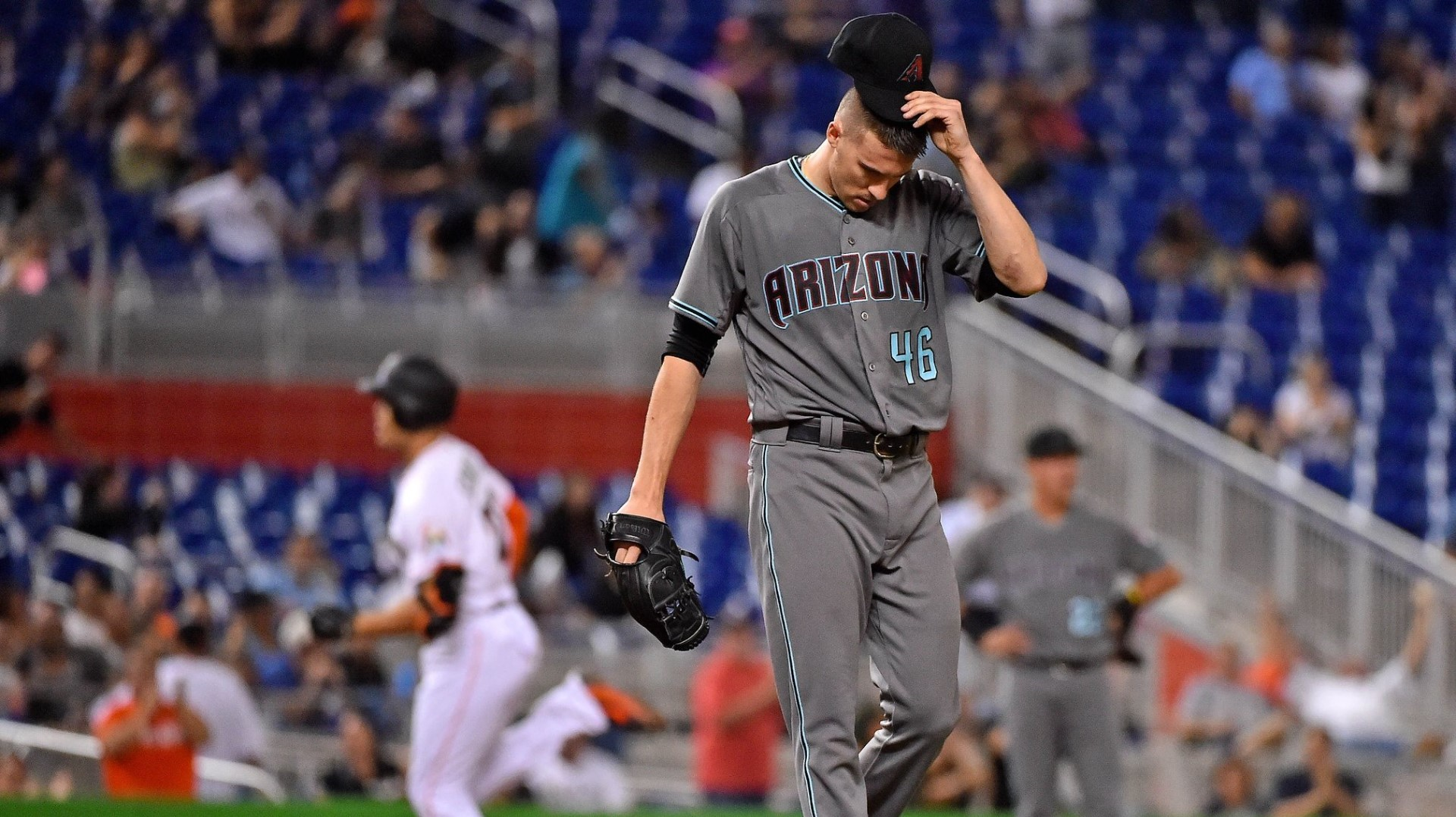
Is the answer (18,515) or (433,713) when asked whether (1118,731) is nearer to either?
Result: (433,713)

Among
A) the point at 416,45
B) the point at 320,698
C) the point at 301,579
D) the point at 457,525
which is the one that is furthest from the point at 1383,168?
the point at 457,525

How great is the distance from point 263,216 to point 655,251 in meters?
2.99

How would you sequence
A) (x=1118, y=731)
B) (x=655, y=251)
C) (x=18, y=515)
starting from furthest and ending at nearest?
(x=655, y=251) → (x=18, y=515) → (x=1118, y=731)

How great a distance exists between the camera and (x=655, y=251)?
550 inches

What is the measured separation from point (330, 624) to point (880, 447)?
8.00 ft

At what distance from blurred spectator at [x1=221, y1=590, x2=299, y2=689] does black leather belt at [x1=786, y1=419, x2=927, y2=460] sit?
6.33 meters

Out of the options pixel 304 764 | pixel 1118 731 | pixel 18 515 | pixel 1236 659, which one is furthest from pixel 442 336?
pixel 1118 731

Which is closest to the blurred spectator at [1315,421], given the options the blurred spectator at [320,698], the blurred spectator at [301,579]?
→ the blurred spectator at [301,579]

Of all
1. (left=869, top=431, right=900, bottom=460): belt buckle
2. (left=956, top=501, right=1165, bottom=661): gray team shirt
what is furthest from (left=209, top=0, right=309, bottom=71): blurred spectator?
(left=869, top=431, right=900, bottom=460): belt buckle

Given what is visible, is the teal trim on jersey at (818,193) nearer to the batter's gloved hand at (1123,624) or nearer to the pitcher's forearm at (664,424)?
the pitcher's forearm at (664,424)

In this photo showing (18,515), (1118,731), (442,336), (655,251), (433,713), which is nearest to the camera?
(433,713)

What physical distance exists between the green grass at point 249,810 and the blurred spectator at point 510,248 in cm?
582

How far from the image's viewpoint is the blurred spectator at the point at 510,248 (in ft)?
44.4

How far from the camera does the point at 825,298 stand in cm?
446
